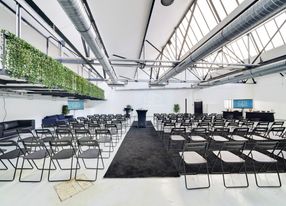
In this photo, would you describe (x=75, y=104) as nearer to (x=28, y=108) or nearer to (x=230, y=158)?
(x=28, y=108)

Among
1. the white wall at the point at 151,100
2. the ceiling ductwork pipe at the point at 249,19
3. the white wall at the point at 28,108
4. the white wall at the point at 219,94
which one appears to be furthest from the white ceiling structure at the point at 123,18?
the white wall at the point at 219,94

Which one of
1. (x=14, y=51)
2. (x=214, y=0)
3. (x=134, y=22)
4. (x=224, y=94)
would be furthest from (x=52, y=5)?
(x=224, y=94)

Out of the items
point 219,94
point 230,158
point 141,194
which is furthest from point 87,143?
point 219,94

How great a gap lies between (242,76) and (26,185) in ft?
34.4

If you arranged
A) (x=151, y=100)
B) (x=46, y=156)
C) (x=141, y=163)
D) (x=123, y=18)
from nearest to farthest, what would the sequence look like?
(x=46, y=156) < (x=141, y=163) < (x=123, y=18) < (x=151, y=100)

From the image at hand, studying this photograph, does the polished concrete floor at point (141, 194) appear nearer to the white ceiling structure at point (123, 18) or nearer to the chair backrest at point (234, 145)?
the chair backrest at point (234, 145)

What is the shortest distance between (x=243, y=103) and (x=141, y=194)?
1797 centimetres

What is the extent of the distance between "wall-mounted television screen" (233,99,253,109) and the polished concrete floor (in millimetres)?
15906

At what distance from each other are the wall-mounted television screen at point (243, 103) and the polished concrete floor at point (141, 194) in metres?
15.9

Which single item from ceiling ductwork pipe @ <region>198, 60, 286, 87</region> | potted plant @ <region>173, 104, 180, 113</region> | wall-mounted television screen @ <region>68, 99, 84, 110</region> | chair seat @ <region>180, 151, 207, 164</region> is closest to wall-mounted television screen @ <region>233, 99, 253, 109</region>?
potted plant @ <region>173, 104, 180, 113</region>

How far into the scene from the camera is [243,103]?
17.0m

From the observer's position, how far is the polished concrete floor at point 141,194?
2514 mm

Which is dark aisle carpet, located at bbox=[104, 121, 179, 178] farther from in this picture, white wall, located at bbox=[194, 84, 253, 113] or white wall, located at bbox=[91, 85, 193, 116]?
white wall, located at bbox=[194, 84, 253, 113]

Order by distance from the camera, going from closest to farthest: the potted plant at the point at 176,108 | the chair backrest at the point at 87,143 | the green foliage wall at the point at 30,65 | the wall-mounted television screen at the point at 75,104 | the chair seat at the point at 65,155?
the chair seat at the point at 65,155
the green foliage wall at the point at 30,65
the chair backrest at the point at 87,143
the wall-mounted television screen at the point at 75,104
the potted plant at the point at 176,108
